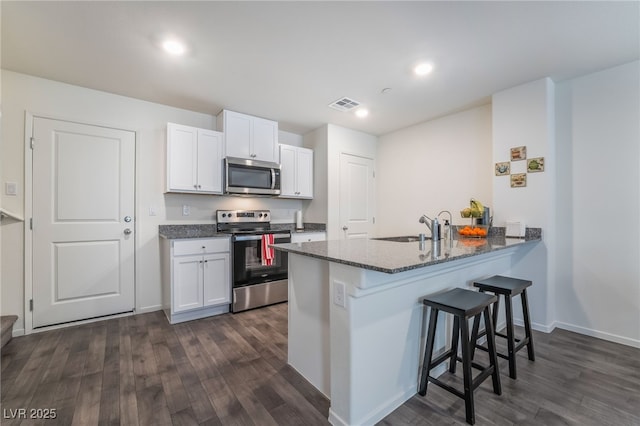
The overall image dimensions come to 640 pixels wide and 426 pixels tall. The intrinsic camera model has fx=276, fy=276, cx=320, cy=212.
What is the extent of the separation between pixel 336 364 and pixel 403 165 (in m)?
3.41

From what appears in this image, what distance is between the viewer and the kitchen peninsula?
142 cm

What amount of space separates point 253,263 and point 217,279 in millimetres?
438

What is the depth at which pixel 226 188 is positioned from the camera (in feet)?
11.2

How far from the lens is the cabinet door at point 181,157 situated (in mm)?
3094

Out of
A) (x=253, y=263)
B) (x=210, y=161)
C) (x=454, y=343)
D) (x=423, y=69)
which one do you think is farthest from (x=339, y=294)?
(x=210, y=161)

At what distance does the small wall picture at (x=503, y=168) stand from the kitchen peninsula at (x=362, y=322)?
4.36ft

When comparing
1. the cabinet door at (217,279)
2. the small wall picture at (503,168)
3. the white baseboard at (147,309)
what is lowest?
the white baseboard at (147,309)

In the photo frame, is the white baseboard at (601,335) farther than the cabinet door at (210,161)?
No

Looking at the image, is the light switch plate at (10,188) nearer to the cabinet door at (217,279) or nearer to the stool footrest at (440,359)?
the cabinet door at (217,279)

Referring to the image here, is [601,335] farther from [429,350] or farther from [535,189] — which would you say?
[429,350]

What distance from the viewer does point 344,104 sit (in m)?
3.32

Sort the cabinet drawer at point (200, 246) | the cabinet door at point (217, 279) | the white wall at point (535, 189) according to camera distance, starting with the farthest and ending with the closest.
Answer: the cabinet door at point (217, 279), the cabinet drawer at point (200, 246), the white wall at point (535, 189)

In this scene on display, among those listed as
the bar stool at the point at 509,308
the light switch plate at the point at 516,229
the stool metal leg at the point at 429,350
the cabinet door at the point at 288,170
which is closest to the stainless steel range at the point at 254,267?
the cabinet door at the point at 288,170

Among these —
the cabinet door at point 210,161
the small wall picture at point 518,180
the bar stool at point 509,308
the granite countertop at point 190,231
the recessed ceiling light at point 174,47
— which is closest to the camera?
the bar stool at point 509,308
